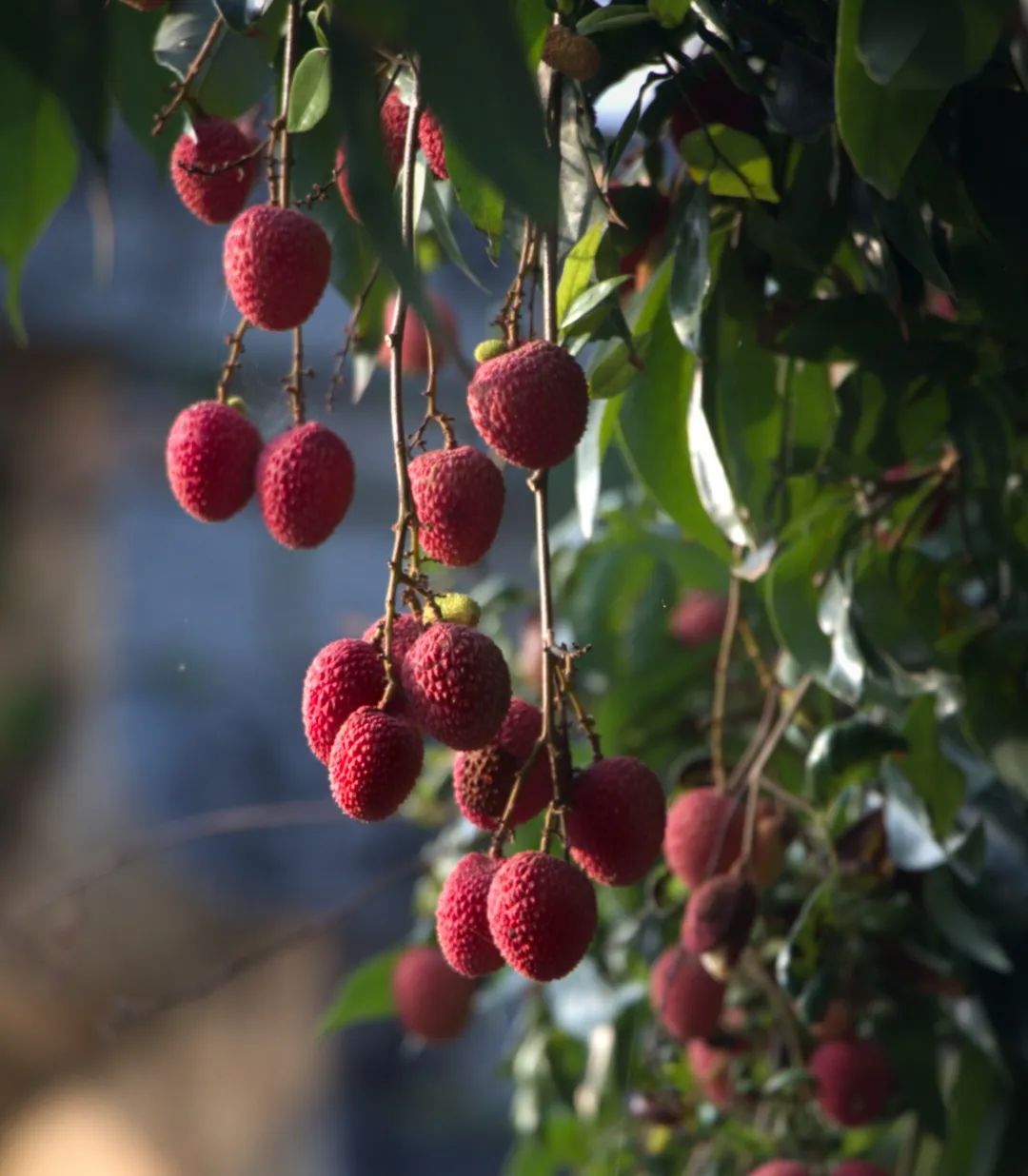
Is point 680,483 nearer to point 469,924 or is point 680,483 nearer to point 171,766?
point 469,924

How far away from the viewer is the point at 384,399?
7.25ft

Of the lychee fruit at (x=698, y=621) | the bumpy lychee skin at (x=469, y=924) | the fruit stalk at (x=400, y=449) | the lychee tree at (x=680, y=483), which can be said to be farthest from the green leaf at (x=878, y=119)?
the lychee fruit at (x=698, y=621)

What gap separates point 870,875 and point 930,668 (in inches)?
4.7

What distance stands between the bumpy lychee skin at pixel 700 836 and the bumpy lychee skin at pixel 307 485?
21 centimetres

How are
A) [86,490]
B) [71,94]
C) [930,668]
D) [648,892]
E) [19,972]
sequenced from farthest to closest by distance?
1. [86,490]
2. [19,972]
3. [648,892]
4. [930,668]
5. [71,94]

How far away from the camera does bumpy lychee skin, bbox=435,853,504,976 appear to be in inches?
17.6

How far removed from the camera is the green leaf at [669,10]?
486mm

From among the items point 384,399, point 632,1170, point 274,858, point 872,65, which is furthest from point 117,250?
point 872,65

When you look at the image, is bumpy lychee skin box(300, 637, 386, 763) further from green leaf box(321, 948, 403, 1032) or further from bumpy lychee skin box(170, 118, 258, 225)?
green leaf box(321, 948, 403, 1032)

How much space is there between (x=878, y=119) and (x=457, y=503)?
0.15 metres

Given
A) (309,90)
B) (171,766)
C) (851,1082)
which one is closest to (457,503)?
(309,90)

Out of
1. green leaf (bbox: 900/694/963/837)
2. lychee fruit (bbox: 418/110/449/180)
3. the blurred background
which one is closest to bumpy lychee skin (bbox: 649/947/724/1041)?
green leaf (bbox: 900/694/963/837)

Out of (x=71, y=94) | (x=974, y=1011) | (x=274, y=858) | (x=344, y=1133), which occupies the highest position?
(x=71, y=94)

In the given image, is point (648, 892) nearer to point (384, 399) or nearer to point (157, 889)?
point (384, 399)
